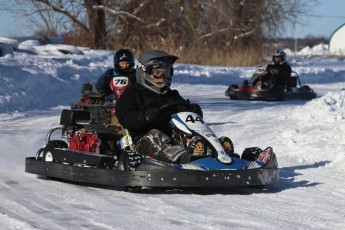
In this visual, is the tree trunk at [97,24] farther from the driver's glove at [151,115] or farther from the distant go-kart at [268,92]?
the driver's glove at [151,115]

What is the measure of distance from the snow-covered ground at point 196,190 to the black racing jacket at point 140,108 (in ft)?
2.37

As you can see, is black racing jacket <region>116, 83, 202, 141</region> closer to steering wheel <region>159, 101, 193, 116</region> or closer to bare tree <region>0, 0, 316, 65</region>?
steering wheel <region>159, 101, 193, 116</region>

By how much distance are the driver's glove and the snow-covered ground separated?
2.29ft

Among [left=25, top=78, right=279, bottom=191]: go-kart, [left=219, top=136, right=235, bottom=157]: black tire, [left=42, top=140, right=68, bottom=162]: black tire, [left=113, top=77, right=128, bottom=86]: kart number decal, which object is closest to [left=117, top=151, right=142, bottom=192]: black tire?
[left=25, top=78, right=279, bottom=191]: go-kart

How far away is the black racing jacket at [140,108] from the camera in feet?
26.8

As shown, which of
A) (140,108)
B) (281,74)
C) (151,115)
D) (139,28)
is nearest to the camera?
(151,115)

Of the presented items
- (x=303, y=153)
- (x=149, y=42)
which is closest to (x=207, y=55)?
(x=149, y=42)

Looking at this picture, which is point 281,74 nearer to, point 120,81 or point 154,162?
point 120,81

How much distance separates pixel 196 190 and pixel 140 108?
1.11 m

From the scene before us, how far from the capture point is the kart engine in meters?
8.68

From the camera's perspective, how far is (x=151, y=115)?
315 inches

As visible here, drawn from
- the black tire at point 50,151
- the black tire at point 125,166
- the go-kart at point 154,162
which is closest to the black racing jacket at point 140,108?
the go-kart at point 154,162

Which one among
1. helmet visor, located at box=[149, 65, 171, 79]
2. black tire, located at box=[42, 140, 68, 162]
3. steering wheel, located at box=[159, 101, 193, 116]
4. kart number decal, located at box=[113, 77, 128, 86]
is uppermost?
helmet visor, located at box=[149, 65, 171, 79]

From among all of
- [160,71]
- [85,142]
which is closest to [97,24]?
[85,142]
